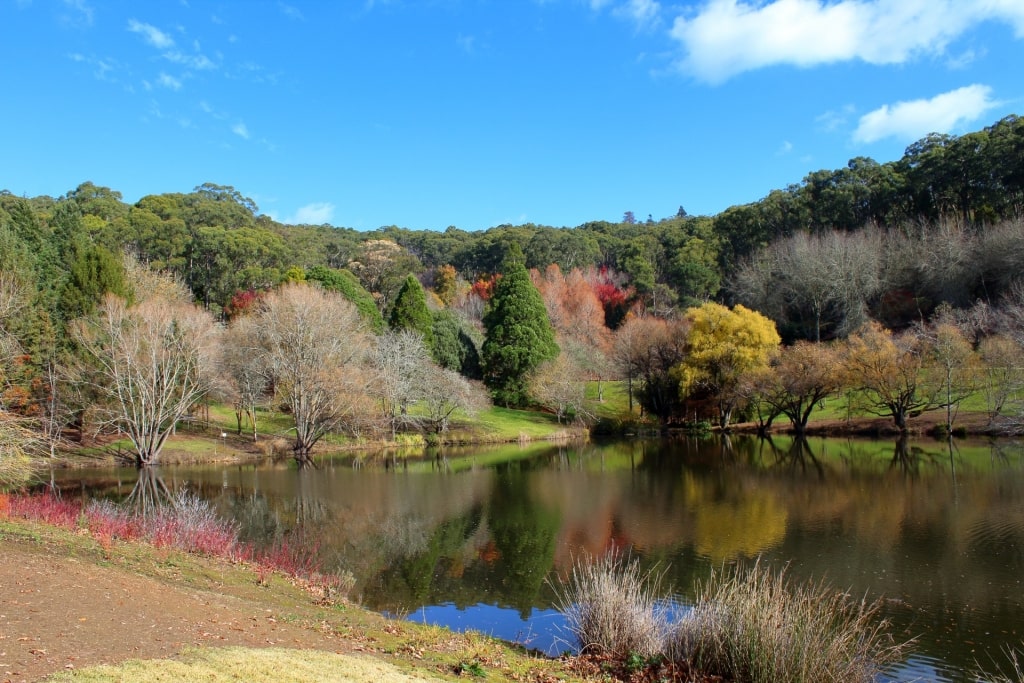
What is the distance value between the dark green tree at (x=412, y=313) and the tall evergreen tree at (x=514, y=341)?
5.88m

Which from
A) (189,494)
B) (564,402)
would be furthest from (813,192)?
(189,494)

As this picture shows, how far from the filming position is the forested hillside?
51.6 meters

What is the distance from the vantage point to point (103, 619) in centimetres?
973

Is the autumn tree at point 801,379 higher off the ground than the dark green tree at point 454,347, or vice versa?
the dark green tree at point 454,347

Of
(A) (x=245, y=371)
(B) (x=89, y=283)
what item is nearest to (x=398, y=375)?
(A) (x=245, y=371)

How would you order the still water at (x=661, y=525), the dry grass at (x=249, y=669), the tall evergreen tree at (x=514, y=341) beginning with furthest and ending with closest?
the tall evergreen tree at (x=514, y=341) < the still water at (x=661, y=525) < the dry grass at (x=249, y=669)

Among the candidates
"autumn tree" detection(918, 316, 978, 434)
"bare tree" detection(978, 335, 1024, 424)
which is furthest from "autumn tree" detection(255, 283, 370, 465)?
"bare tree" detection(978, 335, 1024, 424)

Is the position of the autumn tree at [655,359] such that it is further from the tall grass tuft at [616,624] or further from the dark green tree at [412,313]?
the tall grass tuft at [616,624]

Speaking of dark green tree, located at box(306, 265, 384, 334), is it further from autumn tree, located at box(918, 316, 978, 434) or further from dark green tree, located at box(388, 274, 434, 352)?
autumn tree, located at box(918, 316, 978, 434)

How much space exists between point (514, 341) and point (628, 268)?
97.7ft

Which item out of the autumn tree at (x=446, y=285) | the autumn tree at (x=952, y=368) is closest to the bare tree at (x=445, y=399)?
the autumn tree at (x=952, y=368)

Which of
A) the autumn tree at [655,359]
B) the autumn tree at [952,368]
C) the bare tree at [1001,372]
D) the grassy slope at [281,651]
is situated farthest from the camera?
the autumn tree at [655,359]

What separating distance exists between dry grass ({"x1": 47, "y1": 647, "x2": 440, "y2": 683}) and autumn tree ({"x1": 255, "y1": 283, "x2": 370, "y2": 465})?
35022 millimetres

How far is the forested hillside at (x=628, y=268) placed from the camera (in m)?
51.6
